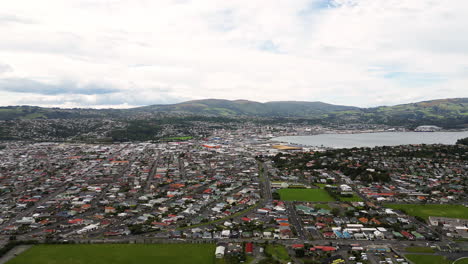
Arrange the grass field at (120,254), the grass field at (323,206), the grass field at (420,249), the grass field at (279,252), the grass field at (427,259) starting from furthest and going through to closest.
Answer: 1. the grass field at (323,206)
2. the grass field at (420,249)
3. the grass field at (120,254)
4. the grass field at (279,252)
5. the grass field at (427,259)

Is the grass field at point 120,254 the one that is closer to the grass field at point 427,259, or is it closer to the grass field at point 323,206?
the grass field at point 323,206

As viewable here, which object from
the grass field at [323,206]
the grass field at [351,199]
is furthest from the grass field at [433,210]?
the grass field at [323,206]

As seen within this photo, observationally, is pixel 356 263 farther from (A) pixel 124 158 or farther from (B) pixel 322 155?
(A) pixel 124 158

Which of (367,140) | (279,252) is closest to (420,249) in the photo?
(279,252)

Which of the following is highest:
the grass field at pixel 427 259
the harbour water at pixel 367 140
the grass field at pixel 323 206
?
the harbour water at pixel 367 140

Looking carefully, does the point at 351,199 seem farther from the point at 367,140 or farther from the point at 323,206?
the point at 367,140

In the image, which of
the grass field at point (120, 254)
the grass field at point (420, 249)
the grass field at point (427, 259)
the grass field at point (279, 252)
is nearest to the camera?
the grass field at point (427, 259)

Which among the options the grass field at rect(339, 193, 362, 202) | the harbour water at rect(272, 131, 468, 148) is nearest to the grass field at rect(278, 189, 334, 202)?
the grass field at rect(339, 193, 362, 202)
